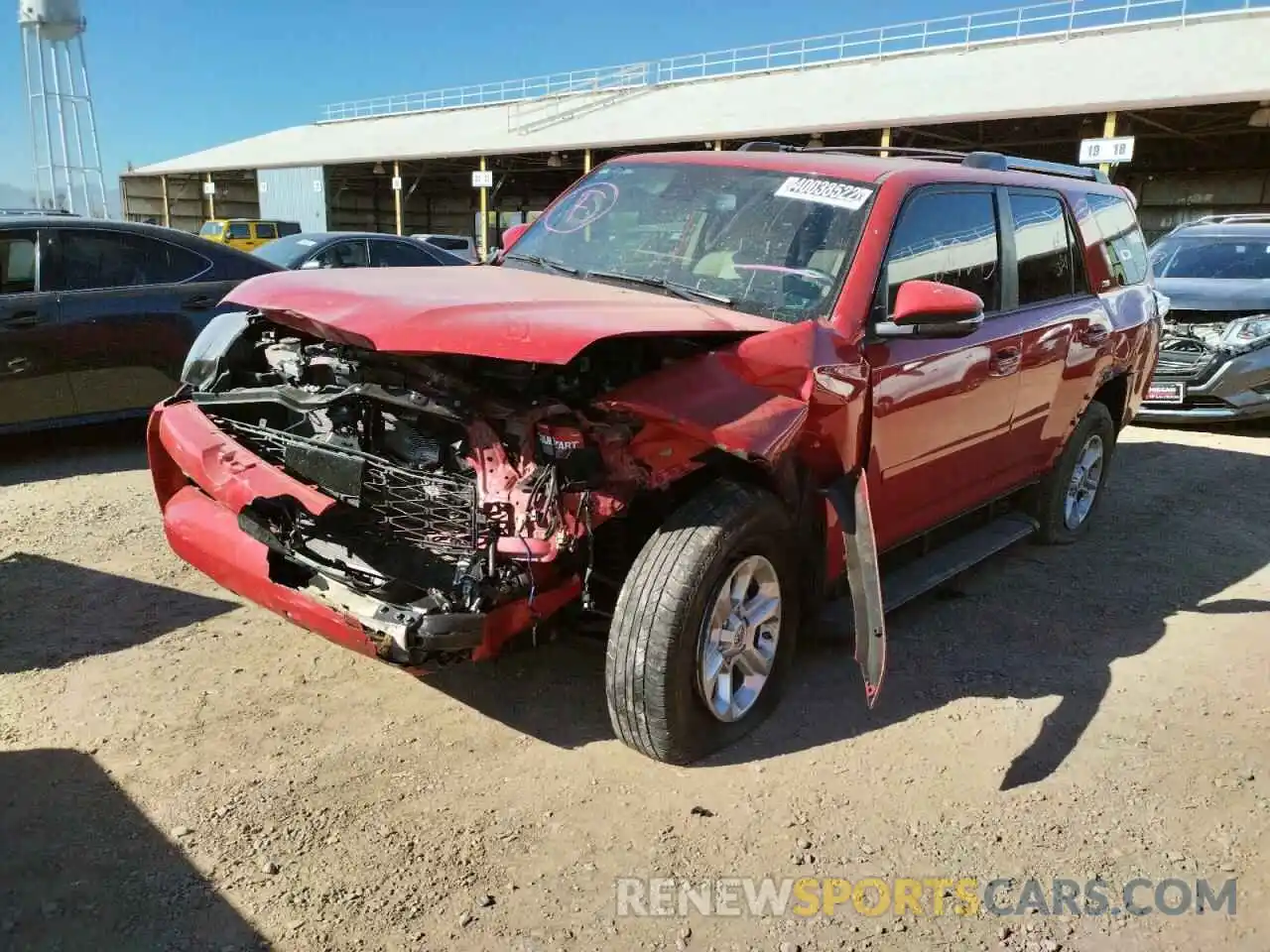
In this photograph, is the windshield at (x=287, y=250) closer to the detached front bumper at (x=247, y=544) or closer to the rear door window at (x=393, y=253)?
the rear door window at (x=393, y=253)

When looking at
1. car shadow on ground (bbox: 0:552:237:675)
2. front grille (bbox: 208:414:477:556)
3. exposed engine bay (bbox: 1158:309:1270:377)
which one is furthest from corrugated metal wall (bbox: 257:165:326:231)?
front grille (bbox: 208:414:477:556)

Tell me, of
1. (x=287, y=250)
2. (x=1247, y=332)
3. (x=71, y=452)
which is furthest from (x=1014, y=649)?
(x=287, y=250)

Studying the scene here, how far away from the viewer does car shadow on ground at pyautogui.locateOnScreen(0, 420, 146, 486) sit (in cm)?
590

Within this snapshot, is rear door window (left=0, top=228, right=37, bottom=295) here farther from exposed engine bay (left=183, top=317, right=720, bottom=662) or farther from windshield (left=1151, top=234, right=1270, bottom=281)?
windshield (left=1151, top=234, right=1270, bottom=281)

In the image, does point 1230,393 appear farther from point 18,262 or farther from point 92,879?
point 18,262

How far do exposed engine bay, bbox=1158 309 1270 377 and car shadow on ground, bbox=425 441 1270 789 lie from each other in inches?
105

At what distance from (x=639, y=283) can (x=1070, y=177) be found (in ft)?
9.54

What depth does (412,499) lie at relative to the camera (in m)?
2.95

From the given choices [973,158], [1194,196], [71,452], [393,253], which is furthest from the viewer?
[1194,196]

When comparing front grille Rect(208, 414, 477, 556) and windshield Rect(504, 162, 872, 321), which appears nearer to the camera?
front grille Rect(208, 414, 477, 556)

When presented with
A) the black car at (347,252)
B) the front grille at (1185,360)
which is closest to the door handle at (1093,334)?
the front grille at (1185,360)

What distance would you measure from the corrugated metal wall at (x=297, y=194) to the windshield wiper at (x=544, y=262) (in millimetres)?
34711

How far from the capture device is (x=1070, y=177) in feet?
16.8

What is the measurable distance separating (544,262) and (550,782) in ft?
7.28
